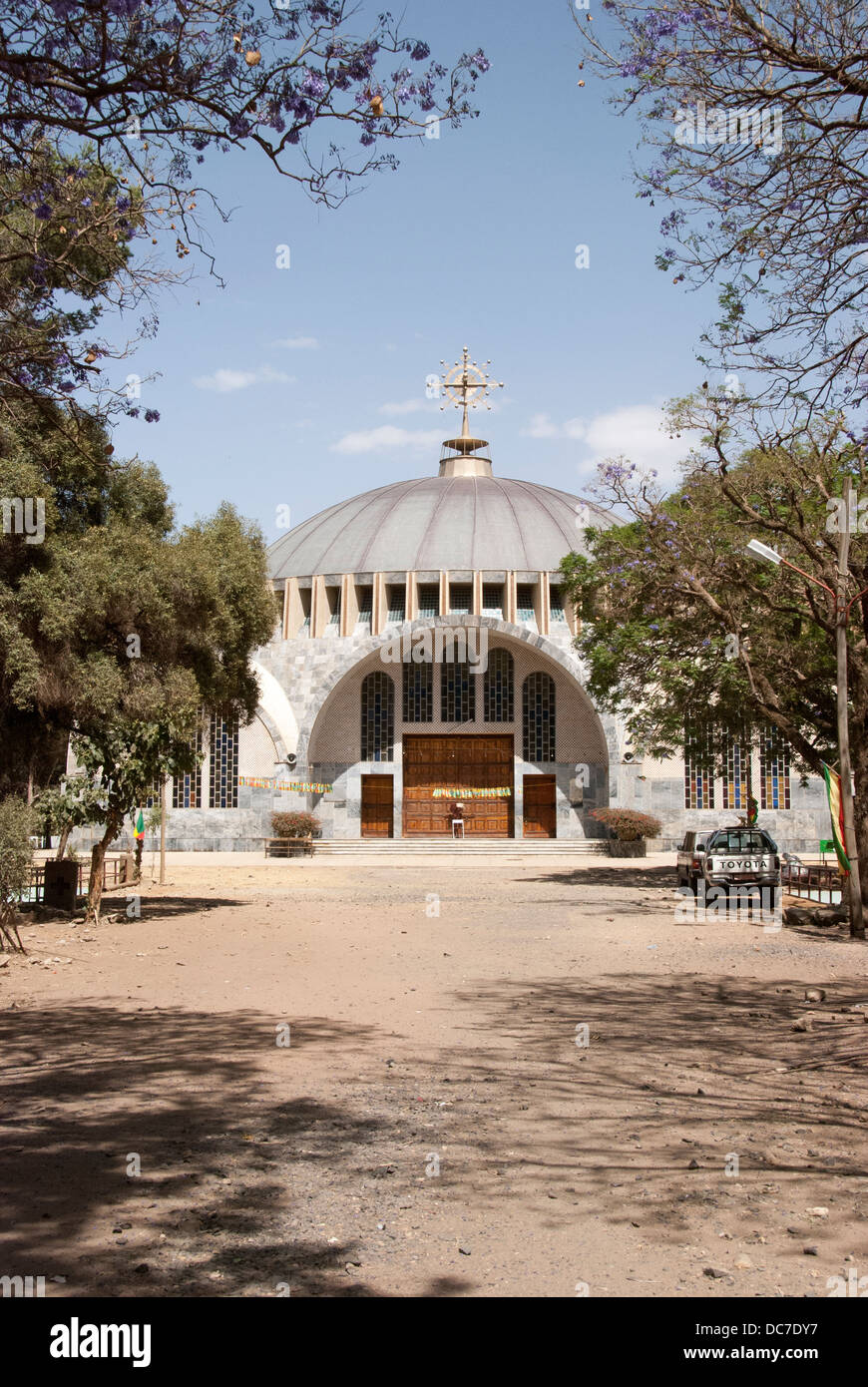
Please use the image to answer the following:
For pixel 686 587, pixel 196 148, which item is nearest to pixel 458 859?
pixel 686 587

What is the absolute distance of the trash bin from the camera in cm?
1905

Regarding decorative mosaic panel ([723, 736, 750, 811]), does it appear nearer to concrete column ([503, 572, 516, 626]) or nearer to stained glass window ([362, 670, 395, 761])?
concrete column ([503, 572, 516, 626])

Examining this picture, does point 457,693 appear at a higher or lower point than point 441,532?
lower

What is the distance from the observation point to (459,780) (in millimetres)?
40812

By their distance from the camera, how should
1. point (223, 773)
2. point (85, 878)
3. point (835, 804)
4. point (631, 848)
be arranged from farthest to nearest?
1. point (223, 773)
2. point (631, 848)
3. point (85, 878)
4. point (835, 804)

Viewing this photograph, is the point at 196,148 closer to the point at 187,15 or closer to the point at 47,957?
the point at 187,15

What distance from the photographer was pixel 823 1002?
428 inches

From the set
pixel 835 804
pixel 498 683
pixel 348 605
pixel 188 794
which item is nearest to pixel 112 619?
pixel 835 804

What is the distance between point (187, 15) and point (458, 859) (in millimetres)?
28383

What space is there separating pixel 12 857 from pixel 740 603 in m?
12.7

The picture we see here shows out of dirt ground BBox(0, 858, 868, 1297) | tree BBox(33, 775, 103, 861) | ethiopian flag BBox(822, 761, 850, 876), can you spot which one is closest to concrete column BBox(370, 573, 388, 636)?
tree BBox(33, 775, 103, 861)

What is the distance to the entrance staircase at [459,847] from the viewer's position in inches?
1454

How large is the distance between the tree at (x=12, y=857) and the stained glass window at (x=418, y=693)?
2671 cm

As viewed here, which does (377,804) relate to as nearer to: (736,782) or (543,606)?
(543,606)
